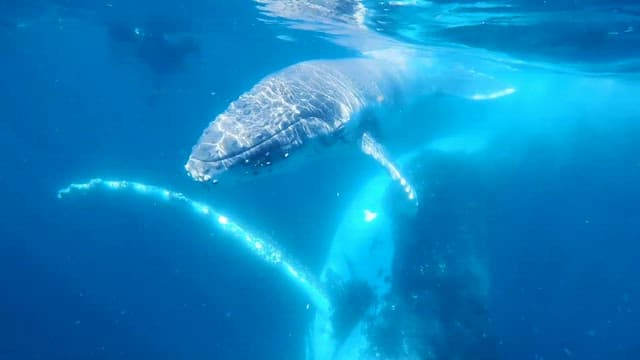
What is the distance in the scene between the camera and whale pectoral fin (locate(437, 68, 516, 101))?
1983 cm

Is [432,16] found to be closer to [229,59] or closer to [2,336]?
[2,336]

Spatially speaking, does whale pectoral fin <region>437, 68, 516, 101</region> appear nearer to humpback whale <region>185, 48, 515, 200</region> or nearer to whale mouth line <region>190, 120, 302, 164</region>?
humpback whale <region>185, 48, 515, 200</region>

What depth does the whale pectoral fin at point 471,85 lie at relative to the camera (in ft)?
65.1

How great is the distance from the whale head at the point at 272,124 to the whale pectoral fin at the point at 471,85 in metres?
9.46

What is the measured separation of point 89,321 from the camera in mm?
24406

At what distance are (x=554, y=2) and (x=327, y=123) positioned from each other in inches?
342

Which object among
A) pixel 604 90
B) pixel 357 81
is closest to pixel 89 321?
pixel 357 81

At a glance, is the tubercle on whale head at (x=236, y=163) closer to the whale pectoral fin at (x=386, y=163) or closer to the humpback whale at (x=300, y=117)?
the humpback whale at (x=300, y=117)

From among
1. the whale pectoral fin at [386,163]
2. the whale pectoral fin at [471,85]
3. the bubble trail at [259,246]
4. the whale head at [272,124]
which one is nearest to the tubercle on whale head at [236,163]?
the whale head at [272,124]

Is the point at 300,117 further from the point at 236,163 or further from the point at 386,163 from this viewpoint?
the point at 386,163

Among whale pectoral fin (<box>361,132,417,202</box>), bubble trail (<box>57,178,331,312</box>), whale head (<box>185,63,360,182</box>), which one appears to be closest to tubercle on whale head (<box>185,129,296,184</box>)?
whale head (<box>185,63,360,182</box>)

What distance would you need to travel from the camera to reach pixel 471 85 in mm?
22766

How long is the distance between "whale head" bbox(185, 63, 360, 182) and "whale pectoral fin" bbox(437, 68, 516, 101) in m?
9.46

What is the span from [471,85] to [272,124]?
17.2 meters
